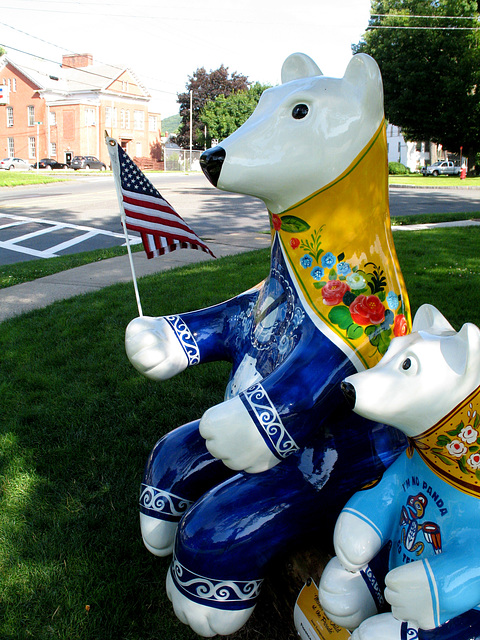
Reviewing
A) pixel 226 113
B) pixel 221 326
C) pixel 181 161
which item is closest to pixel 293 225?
pixel 221 326

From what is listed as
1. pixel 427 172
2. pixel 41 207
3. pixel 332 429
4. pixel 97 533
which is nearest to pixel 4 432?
pixel 97 533

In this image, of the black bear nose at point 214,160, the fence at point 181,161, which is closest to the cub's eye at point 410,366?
the black bear nose at point 214,160

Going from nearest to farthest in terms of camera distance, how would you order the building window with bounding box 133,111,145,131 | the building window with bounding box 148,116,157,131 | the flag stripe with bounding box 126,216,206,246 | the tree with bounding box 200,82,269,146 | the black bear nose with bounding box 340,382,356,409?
the black bear nose with bounding box 340,382,356,409
the flag stripe with bounding box 126,216,206,246
the tree with bounding box 200,82,269,146
the building window with bounding box 133,111,145,131
the building window with bounding box 148,116,157,131

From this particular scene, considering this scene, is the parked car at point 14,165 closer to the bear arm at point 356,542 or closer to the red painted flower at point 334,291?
the red painted flower at point 334,291

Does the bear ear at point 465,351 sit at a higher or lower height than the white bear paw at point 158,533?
higher

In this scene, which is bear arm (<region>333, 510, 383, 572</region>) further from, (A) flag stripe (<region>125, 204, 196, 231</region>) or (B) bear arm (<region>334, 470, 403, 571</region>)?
(A) flag stripe (<region>125, 204, 196, 231</region>)

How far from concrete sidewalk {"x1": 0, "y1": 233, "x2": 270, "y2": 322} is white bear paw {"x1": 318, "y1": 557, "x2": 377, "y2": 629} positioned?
16.1ft

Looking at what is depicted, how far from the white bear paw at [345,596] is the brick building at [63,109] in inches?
1935

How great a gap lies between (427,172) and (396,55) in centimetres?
968

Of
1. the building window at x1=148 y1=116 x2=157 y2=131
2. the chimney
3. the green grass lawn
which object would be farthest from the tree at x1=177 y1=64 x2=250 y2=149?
the green grass lawn

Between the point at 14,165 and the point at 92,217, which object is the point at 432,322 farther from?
the point at 14,165

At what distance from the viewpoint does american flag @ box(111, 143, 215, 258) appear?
2365 mm

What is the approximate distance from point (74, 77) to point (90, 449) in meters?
54.3

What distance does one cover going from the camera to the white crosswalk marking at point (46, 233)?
9609mm
